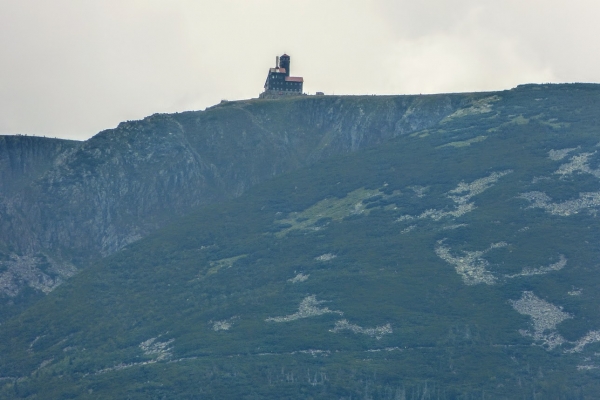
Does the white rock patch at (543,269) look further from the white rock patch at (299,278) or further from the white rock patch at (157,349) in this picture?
the white rock patch at (157,349)

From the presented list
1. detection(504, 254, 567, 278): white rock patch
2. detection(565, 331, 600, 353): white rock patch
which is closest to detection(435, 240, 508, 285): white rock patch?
detection(504, 254, 567, 278): white rock patch

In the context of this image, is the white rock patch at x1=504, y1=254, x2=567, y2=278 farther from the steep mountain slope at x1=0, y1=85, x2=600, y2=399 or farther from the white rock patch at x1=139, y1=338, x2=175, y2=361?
the white rock patch at x1=139, y1=338, x2=175, y2=361

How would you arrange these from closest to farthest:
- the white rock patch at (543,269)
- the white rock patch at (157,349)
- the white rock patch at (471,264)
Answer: the white rock patch at (157,349) < the white rock patch at (543,269) < the white rock patch at (471,264)

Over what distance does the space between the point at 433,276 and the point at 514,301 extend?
13.0 metres

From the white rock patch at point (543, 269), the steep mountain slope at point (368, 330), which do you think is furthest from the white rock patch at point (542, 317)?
the white rock patch at point (543, 269)

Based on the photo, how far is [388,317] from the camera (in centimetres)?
17338

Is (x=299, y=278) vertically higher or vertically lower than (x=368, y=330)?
higher

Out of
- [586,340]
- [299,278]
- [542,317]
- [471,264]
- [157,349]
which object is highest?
[471,264]

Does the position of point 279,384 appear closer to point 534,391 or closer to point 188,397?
point 188,397

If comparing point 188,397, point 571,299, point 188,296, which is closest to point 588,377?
point 571,299

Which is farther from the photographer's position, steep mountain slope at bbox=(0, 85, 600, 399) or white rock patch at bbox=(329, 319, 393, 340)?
white rock patch at bbox=(329, 319, 393, 340)

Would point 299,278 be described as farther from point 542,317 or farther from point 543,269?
point 542,317

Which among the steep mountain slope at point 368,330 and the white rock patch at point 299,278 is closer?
the steep mountain slope at point 368,330

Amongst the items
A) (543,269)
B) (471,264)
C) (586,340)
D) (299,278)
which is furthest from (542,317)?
(299,278)
